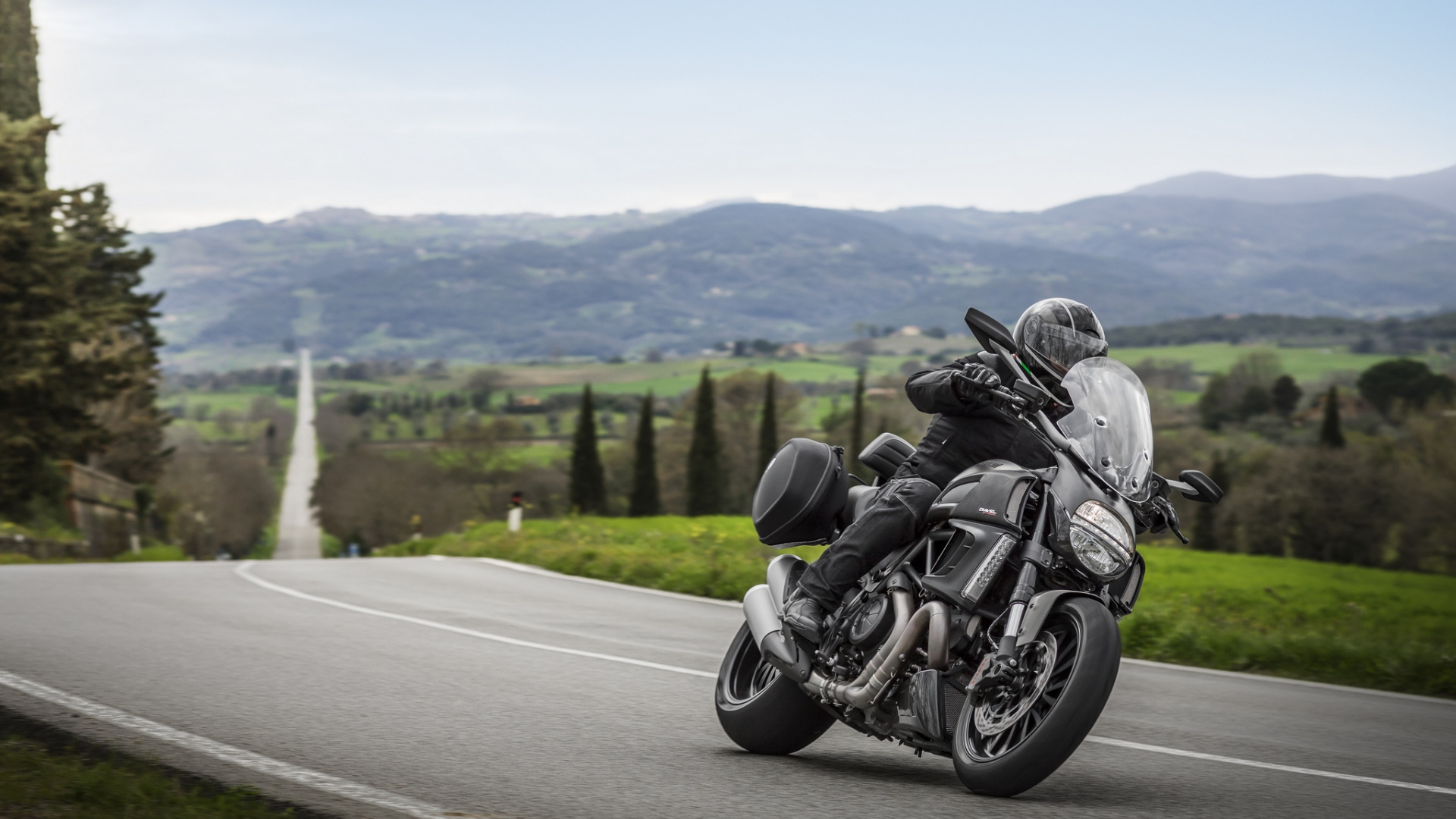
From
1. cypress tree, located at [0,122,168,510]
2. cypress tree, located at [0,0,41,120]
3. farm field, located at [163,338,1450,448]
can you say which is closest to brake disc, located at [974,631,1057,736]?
cypress tree, located at [0,122,168,510]

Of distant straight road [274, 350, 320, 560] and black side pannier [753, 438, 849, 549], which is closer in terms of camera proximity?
black side pannier [753, 438, 849, 549]

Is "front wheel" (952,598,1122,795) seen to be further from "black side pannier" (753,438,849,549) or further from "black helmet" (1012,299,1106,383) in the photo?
"black side pannier" (753,438,849,549)

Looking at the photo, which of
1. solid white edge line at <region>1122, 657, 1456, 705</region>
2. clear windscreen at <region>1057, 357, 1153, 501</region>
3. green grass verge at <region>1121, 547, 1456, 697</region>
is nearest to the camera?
clear windscreen at <region>1057, 357, 1153, 501</region>

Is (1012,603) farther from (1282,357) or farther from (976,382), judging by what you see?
(1282,357)

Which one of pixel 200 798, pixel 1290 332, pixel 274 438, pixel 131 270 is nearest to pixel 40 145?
pixel 131 270

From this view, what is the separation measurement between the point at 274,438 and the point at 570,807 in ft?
547

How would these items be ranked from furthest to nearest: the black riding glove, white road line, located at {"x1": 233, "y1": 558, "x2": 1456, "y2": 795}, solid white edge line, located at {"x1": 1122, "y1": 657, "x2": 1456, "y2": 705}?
solid white edge line, located at {"x1": 1122, "y1": 657, "x2": 1456, "y2": 705}
white road line, located at {"x1": 233, "y1": 558, "x2": 1456, "y2": 795}
the black riding glove

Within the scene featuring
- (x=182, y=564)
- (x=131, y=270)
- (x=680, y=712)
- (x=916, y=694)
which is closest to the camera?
(x=916, y=694)

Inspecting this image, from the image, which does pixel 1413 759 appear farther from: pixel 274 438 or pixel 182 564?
pixel 274 438

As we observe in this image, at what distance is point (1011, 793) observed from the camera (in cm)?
436

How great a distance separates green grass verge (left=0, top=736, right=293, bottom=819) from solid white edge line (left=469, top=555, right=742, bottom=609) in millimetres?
7403

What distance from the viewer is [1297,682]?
27.3ft

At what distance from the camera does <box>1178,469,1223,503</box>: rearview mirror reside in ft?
16.0

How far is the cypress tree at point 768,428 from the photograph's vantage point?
82.6 m
